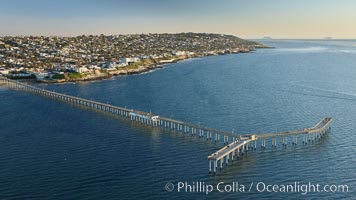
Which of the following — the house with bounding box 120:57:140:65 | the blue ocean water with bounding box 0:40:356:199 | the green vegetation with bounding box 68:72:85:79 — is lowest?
the blue ocean water with bounding box 0:40:356:199

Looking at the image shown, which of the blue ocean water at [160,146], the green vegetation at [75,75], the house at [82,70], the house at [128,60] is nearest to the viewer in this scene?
the blue ocean water at [160,146]

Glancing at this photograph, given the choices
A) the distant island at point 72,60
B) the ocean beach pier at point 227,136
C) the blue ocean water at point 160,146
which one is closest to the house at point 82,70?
the distant island at point 72,60

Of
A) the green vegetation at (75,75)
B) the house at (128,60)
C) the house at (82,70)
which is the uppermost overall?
the house at (128,60)

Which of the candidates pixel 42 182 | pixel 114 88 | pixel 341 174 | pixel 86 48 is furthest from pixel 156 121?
pixel 86 48

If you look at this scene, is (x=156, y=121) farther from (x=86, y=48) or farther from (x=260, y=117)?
(x=86, y=48)

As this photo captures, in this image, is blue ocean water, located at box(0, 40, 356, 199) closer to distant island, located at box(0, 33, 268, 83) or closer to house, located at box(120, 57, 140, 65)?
distant island, located at box(0, 33, 268, 83)

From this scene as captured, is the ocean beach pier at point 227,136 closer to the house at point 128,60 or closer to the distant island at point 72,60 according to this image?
the distant island at point 72,60

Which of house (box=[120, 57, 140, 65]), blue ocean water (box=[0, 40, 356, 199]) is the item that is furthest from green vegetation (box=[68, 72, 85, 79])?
house (box=[120, 57, 140, 65])

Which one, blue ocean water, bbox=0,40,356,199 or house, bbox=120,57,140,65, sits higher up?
house, bbox=120,57,140,65
